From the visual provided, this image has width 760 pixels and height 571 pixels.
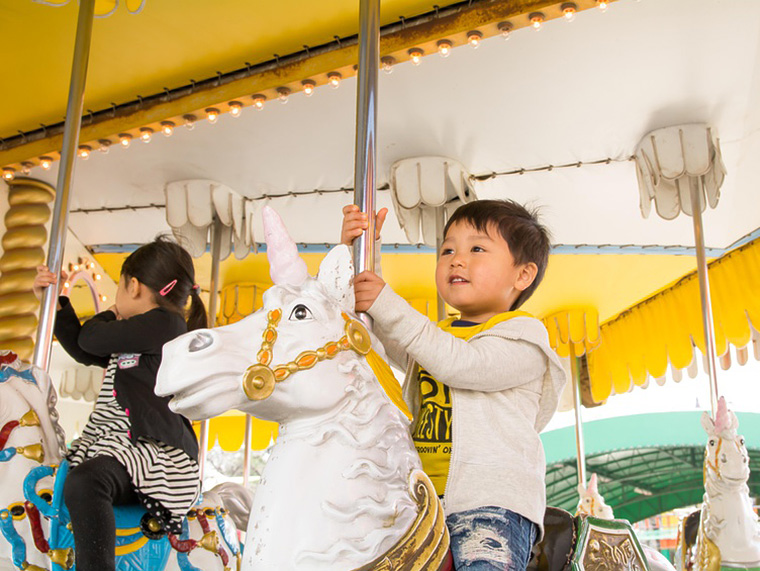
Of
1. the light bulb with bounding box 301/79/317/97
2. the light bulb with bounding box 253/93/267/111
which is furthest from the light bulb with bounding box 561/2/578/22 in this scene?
the light bulb with bounding box 253/93/267/111

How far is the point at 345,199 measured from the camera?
4363 millimetres

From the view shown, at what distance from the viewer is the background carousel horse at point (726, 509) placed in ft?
8.59

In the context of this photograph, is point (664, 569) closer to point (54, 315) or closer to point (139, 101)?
point (54, 315)

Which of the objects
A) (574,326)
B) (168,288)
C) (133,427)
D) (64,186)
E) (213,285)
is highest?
(574,326)

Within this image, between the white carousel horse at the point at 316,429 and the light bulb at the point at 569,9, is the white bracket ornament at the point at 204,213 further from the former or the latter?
the white carousel horse at the point at 316,429

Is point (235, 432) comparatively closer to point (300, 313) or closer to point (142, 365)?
point (142, 365)

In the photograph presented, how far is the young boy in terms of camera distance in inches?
44.8

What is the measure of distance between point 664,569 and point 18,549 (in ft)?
4.66

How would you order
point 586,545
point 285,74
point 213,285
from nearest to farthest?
point 586,545 < point 285,74 < point 213,285

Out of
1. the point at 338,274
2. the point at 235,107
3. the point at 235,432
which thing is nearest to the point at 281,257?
the point at 338,274

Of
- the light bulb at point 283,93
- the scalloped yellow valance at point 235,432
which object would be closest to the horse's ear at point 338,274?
the light bulb at point 283,93

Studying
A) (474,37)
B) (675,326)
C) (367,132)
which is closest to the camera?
(367,132)

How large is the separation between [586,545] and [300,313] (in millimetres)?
Result: 694

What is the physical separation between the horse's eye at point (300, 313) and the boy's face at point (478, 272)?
1.40ft
